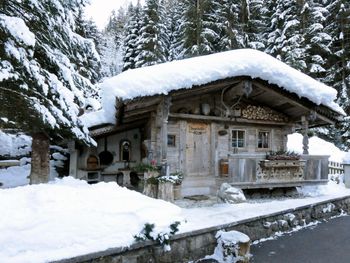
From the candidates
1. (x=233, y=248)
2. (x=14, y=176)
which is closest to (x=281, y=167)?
(x=233, y=248)

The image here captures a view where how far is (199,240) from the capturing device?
620cm

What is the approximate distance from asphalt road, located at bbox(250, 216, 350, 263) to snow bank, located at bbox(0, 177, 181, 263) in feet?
6.98

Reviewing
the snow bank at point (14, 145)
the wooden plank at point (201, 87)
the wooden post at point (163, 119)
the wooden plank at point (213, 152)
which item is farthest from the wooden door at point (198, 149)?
the snow bank at point (14, 145)

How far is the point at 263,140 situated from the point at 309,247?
665 cm

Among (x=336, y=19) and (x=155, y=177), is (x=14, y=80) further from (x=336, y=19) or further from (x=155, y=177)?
(x=336, y=19)

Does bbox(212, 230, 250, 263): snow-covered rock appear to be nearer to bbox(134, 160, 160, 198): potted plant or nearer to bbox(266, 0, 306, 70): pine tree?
bbox(134, 160, 160, 198): potted plant

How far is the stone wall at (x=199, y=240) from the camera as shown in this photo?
4.95 meters

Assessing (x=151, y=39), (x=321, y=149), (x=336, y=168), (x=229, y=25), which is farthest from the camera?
(x=151, y=39)

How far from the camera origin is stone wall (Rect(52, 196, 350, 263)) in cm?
495

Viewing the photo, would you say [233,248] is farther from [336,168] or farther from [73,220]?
[336,168]

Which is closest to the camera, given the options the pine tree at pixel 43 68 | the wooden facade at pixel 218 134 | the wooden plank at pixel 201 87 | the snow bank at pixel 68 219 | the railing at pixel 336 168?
the snow bank at pixel 68 219

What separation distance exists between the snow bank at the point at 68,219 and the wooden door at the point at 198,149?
5.30 metres

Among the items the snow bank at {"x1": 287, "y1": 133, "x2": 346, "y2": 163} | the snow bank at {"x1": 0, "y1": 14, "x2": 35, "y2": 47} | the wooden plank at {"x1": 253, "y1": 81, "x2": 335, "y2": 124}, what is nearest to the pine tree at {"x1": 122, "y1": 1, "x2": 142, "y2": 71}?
the snow bank at {"x1": 287, "y1": 133, "x2": 346, "y2": 163}

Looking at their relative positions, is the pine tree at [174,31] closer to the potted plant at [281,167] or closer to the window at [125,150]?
the window at [125,150]
